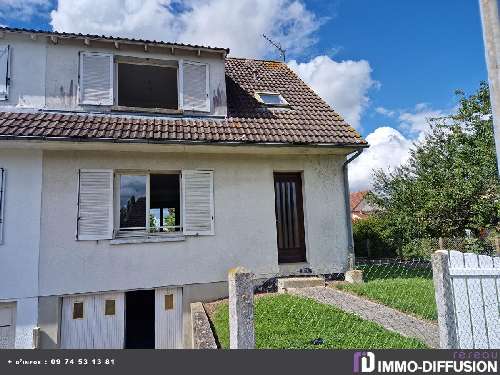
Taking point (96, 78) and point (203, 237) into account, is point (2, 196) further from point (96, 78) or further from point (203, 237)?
point (203, 237)

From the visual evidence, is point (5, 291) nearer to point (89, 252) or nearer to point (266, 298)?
point (89, 252)

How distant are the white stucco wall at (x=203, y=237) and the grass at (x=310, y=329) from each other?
6.65 ft

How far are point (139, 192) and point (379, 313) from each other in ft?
20.4

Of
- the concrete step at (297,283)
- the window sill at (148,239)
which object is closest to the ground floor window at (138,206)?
the window sill at (148,239)

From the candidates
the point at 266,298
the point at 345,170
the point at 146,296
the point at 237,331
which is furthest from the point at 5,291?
the point at 345,170

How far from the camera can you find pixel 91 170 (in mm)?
8438

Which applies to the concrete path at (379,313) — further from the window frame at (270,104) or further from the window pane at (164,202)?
the window frame at (270,104)

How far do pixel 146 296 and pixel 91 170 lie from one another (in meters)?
3.36

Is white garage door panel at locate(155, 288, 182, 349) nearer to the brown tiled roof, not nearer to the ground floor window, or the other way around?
the ground floor window

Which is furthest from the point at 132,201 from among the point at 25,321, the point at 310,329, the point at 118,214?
the point at 310,329

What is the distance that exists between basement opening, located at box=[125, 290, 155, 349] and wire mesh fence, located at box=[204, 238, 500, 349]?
6.77 ft

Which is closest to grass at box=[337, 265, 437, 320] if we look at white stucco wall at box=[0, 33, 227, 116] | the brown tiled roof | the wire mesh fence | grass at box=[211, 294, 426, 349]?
the wire mesh fence

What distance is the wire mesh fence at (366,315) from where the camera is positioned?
14.3 feet

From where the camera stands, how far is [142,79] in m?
11.2
